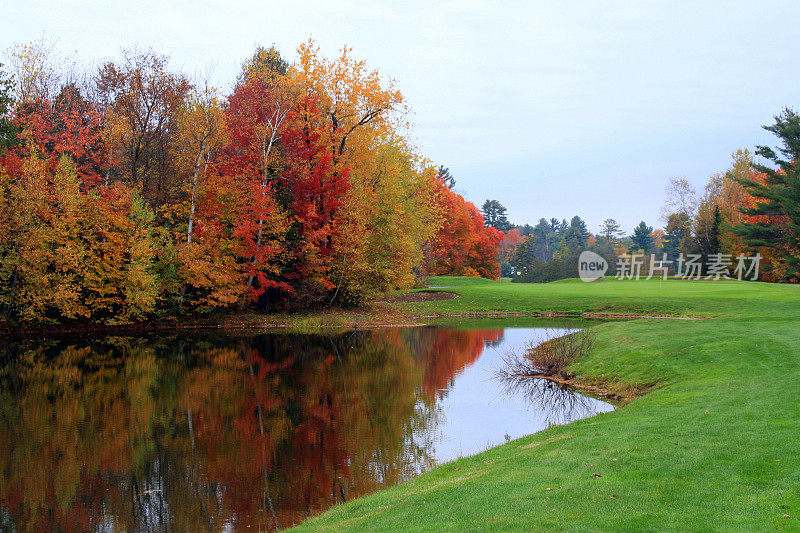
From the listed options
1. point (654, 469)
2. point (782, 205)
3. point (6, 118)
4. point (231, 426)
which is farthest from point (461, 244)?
point (654, 469)

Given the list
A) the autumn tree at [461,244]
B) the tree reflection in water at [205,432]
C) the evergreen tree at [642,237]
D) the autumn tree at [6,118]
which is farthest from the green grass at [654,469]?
the evergreen tree at [642,237]

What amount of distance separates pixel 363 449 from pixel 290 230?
2435cm

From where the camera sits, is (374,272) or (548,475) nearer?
(548,475)

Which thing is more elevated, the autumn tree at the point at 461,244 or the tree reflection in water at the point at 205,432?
the autumn tree at the point at 461,244

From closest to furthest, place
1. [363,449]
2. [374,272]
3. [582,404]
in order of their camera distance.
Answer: [363,449] → [582,404] → [374,272]

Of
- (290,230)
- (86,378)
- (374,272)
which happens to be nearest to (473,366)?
(86,378)

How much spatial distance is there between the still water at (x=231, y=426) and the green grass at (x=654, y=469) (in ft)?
4.99

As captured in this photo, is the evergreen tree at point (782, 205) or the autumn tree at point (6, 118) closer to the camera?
the autumn tree at point (6, 118)

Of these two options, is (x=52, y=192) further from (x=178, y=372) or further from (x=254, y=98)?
(x=178, y=372)

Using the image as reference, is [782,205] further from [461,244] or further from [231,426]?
[231,426]

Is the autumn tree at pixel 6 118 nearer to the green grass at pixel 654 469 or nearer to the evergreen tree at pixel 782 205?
the green grass at pixel 654 469

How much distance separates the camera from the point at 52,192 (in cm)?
2791

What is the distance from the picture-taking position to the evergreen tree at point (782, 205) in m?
48.1

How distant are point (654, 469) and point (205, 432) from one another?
8702 millimetres
